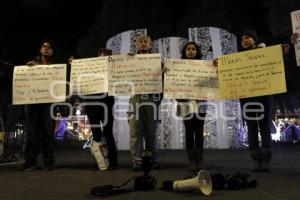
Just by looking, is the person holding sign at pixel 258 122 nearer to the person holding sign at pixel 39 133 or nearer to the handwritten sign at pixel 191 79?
the handwritten sign at pixel 191 79

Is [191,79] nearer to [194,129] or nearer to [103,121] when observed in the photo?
[194,129]

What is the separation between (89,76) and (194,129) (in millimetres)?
1843

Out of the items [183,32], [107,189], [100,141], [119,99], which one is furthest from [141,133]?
[183,32]

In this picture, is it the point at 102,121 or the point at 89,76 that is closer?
the point at 102,121

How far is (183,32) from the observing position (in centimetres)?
1745

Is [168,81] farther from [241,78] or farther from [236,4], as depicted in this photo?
[236,4]

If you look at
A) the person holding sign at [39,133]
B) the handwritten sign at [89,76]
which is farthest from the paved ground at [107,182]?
the handwritten sign at [89,76]

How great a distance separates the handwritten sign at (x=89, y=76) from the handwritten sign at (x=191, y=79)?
3.25 feet

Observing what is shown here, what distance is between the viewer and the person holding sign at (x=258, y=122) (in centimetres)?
644

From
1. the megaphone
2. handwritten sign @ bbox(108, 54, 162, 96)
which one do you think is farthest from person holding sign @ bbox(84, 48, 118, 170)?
the megaphone

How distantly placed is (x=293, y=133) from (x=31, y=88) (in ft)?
46.7

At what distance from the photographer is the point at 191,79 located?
22.1ft

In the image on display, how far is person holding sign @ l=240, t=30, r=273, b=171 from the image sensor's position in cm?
644

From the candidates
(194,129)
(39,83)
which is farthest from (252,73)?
(39,83)
